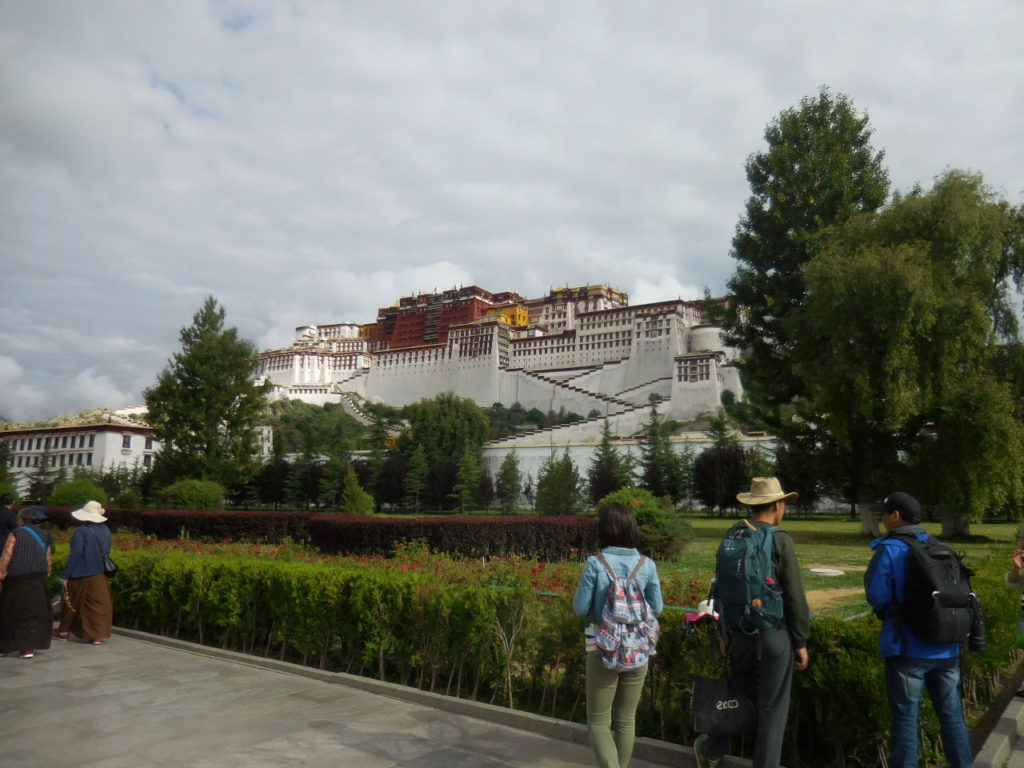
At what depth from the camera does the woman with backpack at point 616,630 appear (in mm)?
3320

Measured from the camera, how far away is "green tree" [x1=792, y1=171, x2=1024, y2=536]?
16.5 meters

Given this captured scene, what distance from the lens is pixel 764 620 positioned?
3.28m

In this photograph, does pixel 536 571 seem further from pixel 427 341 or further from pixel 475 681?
pixel 427 341

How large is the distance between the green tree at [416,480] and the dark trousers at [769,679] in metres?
Result: 42.0

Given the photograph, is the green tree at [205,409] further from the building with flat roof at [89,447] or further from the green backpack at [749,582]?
the building with flat roof at [89,447]

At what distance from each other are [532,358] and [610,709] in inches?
3077

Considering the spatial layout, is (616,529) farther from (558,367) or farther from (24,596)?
(558,367)

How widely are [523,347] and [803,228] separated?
203 feet

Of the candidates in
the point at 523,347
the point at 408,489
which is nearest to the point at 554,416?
the point at 523,347

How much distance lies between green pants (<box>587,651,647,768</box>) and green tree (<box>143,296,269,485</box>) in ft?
76.0

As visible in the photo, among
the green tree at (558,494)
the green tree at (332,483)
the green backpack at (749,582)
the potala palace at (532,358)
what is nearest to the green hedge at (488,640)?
the green backpack at (749,582)

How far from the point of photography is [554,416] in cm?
6844

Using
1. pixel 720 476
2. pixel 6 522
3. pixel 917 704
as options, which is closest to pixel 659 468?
pixel 720 476

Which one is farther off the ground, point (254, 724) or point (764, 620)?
point (764, 620)
